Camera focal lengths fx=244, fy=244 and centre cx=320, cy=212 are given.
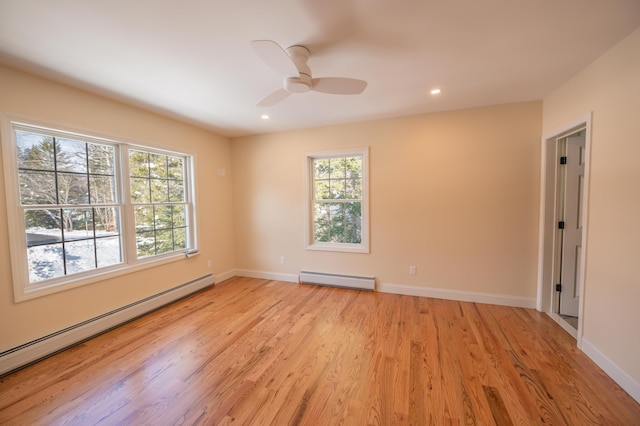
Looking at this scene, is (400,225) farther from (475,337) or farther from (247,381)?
(247,381)

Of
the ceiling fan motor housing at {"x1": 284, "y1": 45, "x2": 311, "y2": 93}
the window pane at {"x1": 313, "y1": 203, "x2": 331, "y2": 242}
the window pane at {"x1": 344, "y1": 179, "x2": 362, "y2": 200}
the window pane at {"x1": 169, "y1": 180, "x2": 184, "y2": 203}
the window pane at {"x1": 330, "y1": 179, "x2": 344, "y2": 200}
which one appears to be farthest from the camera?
the window pane at {"x1": 313, "y1": 203, "x2": 331, "y2": 242}

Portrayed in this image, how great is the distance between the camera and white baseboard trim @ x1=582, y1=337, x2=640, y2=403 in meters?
1.67

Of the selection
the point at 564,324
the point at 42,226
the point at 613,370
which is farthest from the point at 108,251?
the point at 564,324

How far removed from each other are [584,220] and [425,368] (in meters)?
1.92

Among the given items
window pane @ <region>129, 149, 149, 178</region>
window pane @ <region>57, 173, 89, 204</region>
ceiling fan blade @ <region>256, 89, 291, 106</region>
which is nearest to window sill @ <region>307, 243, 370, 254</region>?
ceiling fan blade @ <region>256, 89, 291, 106</region>

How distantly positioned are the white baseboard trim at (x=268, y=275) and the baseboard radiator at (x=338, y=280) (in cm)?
23

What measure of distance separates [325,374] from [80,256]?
109 inches

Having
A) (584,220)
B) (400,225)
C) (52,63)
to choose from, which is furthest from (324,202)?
(52,63)

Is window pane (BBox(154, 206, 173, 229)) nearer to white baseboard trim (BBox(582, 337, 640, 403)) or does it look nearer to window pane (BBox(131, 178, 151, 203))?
window pane (BBox(131, 178, 151, 203))

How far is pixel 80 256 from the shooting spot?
2568 mm

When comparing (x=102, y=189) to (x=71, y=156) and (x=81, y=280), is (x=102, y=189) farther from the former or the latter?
(x=81, y=280)

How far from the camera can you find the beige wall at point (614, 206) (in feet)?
5.59

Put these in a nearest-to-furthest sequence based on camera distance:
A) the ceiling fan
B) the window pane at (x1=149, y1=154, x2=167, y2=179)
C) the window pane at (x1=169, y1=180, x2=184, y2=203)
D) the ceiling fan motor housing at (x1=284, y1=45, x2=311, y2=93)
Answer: the ceiling fan < the ceiling fan motor housing at (x1=284, y1=45, x2=311, y2=93) < the window pane at (x1=149, y1=154, x2=167, y2=179) < the window pane at (x1=169, y1=180, x2=184, y2=203)

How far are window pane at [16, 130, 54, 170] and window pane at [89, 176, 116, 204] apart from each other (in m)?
0.37
